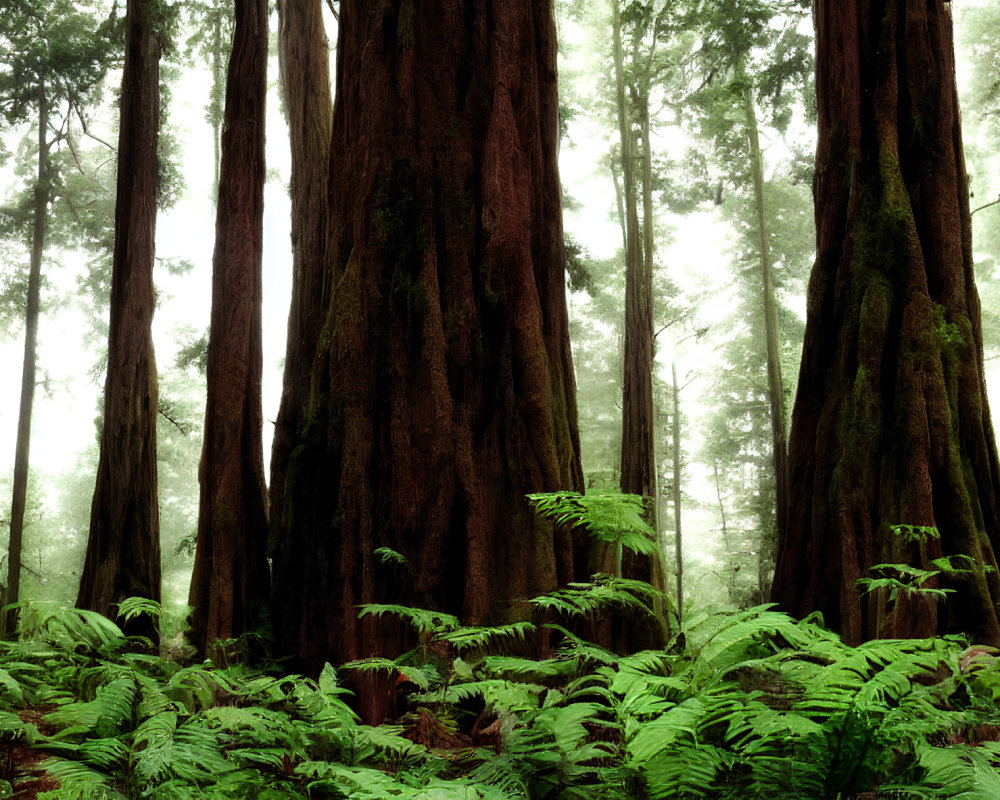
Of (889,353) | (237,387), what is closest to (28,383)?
(237,387)

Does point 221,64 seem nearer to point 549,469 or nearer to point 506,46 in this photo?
point 506,46

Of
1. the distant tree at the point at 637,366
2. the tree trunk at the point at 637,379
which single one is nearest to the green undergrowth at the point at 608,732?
the distant tree at the point at 637,366

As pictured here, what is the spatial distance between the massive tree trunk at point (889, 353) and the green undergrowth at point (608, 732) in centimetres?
306

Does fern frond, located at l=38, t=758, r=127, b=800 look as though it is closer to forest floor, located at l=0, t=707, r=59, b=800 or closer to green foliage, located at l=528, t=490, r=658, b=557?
forest floor, located at l=0, t=707, r=59, b=800

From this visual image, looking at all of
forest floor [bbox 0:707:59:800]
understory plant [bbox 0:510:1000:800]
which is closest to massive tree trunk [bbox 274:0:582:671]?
understory plant [bbox 0:510:1000:800]

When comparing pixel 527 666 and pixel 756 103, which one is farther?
pixel 756 103

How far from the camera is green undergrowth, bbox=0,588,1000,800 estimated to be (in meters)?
1.77

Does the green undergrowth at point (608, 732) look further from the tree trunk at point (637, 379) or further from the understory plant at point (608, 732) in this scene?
the tree trunk at point (637, 379)

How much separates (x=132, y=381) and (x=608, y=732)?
300 inches

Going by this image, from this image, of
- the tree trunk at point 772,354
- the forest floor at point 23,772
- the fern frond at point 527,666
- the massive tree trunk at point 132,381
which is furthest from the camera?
the tree trunk at point 772,354

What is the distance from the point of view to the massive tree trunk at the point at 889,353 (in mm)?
5352

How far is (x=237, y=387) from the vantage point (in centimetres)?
742

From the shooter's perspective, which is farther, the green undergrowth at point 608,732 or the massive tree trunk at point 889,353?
the massive tree trunk at point 889,353

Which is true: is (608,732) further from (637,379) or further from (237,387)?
(637,379)
